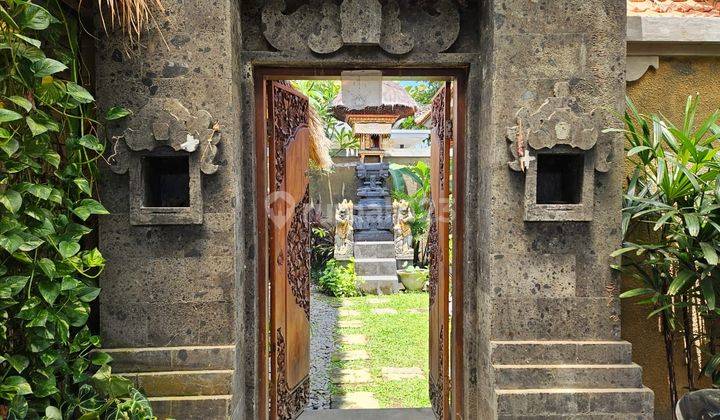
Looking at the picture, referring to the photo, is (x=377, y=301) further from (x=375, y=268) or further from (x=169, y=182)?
(x=169, y=182)

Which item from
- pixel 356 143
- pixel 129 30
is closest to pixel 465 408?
pixel 129 30

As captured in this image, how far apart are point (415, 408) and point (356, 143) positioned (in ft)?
30.7

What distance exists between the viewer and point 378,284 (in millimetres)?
8320

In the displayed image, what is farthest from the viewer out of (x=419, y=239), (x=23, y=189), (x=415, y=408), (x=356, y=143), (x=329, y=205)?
(x=356, y=143)

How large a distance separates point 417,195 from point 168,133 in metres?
8.01

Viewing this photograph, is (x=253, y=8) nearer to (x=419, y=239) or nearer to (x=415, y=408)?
(x=415, y=408)

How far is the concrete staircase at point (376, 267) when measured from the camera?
830 centimetres

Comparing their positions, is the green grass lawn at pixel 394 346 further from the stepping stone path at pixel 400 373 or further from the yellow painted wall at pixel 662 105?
the yellow painted wall at pixel 662 105

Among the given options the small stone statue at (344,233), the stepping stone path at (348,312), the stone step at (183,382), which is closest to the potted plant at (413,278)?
the small stone statue at (344,233)

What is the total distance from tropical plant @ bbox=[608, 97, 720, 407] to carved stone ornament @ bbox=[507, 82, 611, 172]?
19 cm

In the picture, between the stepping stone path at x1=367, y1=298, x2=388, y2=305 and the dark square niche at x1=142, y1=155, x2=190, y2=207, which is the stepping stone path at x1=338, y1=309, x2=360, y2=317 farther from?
the dark square niche at x1=142, y1=155, x2=190, y2=207

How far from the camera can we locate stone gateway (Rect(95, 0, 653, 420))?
2342 mm

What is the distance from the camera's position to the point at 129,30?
7.48 feet

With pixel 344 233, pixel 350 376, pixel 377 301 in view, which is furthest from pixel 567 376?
pixel 344 233
